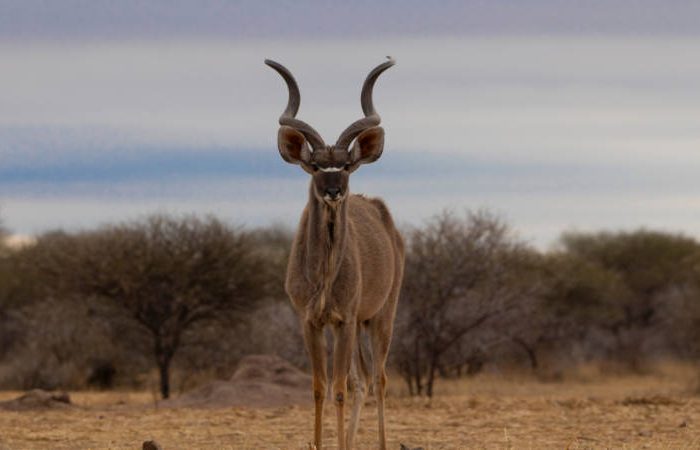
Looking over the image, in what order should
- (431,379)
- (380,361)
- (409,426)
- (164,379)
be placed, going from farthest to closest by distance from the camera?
(164,379) → (431,379) → (409,426) → (380,361)

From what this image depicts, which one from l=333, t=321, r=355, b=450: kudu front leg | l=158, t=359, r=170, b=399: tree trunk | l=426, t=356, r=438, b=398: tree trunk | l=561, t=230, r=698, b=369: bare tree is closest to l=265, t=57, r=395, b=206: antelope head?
l=333, t=321, r=355, b=450: kudu front leg

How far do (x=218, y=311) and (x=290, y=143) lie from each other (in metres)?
18.7

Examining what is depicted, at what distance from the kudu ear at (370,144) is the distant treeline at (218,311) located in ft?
43.6

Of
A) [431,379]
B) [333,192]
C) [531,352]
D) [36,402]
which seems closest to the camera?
[333,192]

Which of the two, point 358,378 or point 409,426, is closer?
point 358,378

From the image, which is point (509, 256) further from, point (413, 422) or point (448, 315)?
point (413, 422)

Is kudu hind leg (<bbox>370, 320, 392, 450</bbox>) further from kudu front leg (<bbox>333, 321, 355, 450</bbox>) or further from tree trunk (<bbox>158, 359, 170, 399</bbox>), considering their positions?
tree trunk (<bbox>158, 359, 170, 399</bbox>)

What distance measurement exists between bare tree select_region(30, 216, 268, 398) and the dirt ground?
711 centimetres

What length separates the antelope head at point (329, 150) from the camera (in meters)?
9.70

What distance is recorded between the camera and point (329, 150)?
32.3 ft

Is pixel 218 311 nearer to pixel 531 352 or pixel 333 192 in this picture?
pixel 531 352

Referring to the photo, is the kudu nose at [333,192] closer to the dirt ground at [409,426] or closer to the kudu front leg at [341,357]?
the kudu front leg at [341,357]

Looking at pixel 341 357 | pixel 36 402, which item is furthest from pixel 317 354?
pixel 36 402

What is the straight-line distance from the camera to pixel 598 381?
34.3 m
